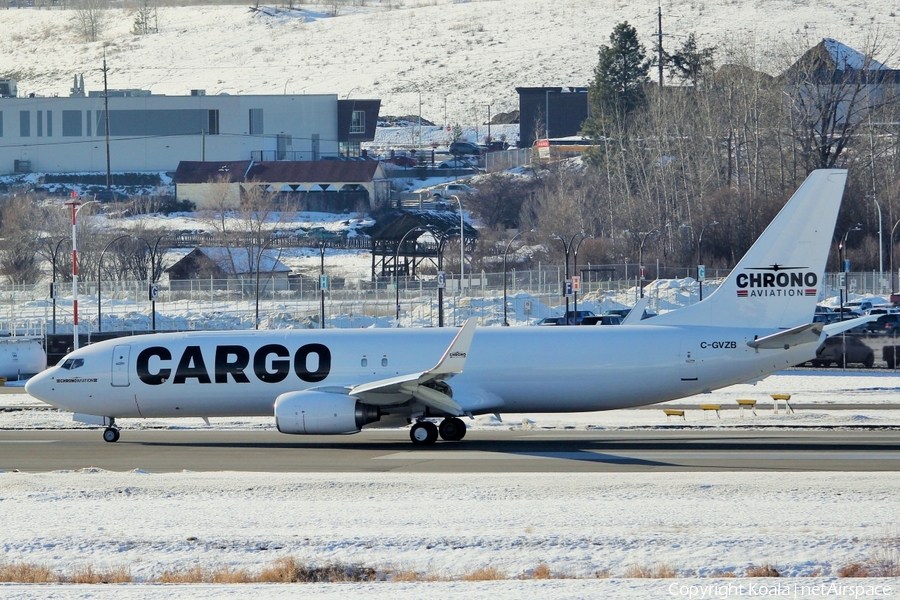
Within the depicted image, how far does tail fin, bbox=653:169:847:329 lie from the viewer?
27.7m

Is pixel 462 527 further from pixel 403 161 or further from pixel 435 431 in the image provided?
pixel 403 161

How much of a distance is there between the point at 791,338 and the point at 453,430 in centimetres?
777

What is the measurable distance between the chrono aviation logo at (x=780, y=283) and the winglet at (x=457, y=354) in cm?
680

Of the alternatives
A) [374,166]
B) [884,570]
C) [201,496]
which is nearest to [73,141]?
[374,166]

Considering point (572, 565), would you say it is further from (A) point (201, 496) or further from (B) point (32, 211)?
(B) point (32, 211)

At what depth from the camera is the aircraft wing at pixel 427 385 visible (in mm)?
25422

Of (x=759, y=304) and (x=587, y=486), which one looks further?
(x=759, y=304)

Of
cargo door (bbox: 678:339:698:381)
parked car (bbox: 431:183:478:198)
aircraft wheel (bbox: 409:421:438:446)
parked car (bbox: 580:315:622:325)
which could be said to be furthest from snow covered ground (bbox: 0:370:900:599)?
parked car (bbox: 431:183:478:198)

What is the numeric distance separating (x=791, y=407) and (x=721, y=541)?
20.4 m

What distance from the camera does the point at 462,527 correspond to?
53.0 feet

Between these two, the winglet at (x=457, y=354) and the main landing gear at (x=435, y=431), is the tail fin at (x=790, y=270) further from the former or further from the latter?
the main landing gear at (x=435, y=431)

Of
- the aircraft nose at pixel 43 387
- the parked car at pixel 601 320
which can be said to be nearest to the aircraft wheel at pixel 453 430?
the aircraft nose at pixel 43 387

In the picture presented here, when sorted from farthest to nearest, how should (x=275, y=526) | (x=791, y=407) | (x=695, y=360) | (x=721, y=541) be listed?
(x=791, y=407)
(x=695, y=360)
(x=275, y=526)
(x=721, y=541)

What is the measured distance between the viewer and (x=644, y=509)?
1730 centimetres
